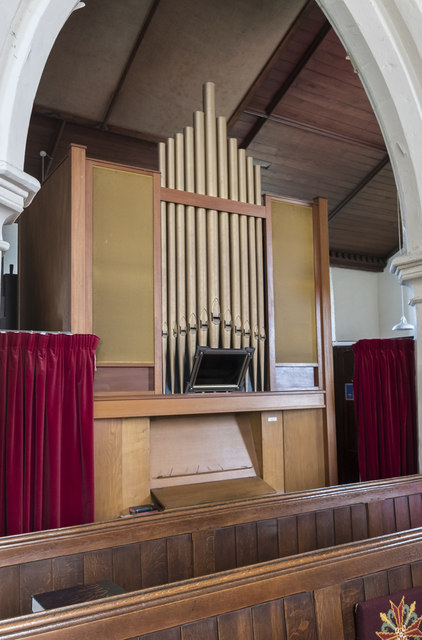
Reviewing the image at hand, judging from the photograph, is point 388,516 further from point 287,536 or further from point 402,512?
point 287,536

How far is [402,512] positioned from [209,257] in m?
2.43

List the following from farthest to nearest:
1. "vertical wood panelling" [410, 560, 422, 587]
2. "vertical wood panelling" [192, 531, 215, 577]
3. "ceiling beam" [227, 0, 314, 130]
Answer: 1. "ceiling beam" [227, 0, 314, 130]
2. "vertical wood panelling" [192, 531, 215, 577]
3. "vertical wood panelling" [410, 560, 422, 587]

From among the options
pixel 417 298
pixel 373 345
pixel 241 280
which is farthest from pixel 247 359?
pixel 417 298

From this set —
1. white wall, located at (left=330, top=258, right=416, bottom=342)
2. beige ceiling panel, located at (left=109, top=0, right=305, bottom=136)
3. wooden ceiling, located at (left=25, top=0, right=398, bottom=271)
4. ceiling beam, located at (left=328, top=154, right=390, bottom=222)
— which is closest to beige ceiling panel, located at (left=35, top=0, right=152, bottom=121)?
→ wooden ceiling, located at (left=25, top=0, right=398, bottom=271)

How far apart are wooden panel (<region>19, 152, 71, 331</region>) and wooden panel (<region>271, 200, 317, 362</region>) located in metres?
1.82

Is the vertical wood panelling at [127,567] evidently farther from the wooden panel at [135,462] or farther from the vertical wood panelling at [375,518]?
the wooden panel at [135,462]

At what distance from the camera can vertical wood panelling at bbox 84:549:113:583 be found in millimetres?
1877

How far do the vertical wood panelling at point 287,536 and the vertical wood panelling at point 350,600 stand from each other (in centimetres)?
77

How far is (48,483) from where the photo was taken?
3234 mm

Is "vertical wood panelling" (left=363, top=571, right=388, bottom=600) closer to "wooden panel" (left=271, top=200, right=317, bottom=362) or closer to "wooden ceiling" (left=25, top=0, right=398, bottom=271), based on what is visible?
"wooden panel" (left=271, top=200, right=317, bottom=362)

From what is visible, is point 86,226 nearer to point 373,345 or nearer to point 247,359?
point 247,359

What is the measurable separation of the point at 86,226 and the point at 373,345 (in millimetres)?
2274

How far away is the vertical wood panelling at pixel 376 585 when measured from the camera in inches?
61.2

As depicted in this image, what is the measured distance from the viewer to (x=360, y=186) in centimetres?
761
